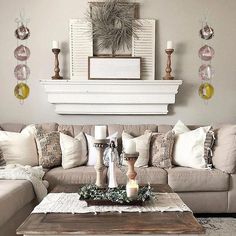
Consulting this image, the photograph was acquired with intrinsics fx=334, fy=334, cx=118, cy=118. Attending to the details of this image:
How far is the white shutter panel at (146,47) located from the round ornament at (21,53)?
1.23 meters

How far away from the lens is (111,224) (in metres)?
1.63

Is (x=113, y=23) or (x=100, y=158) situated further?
(x=113, y=23)

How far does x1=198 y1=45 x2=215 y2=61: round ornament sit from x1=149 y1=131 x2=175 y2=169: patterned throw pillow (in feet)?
3.63

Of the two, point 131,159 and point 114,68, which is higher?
point 114,68

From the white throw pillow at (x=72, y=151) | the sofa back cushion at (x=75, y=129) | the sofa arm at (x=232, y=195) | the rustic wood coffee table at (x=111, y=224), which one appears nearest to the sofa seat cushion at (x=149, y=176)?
the white throw pillow at (x=72, y=151)

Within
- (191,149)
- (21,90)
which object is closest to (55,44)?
(21,90)

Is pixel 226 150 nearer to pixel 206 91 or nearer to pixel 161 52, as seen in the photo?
pixel 206 91

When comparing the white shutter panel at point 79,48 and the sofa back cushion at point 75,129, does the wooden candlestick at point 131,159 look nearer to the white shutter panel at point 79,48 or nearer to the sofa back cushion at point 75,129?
the sofa back cushion at point 75,129

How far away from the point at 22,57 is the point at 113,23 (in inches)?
43.6

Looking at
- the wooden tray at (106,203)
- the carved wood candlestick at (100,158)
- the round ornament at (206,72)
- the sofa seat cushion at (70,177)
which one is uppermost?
the round ornament at (206,72)

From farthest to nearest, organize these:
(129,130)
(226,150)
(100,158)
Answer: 1. (129,130)
2. (226,150)
3. (100,158)

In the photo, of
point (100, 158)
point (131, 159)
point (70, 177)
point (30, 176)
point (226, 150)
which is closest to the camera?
point (131, 159)

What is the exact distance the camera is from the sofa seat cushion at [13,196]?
2054mm

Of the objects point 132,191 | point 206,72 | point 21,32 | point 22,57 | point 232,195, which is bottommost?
point 232,195
